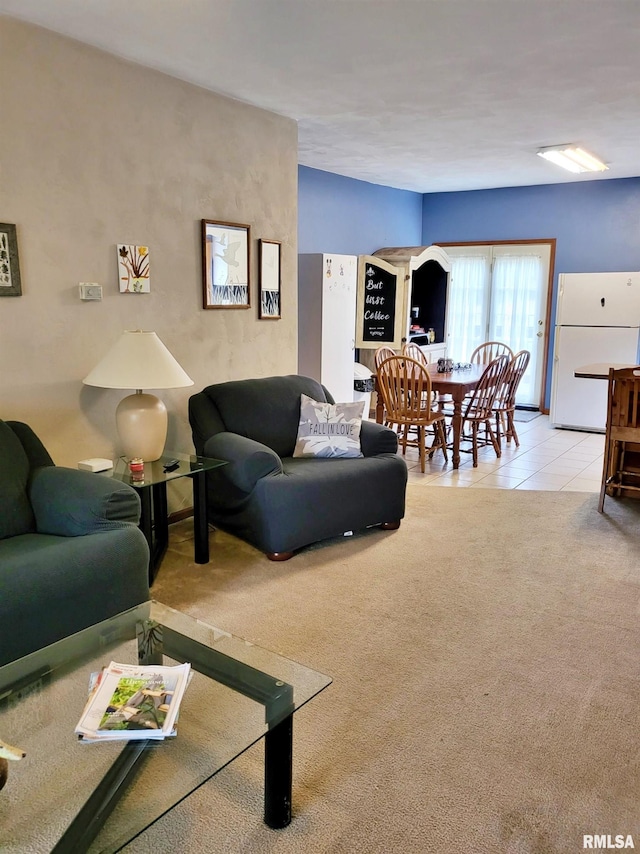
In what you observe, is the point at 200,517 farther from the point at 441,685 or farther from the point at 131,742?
the point at 131,742

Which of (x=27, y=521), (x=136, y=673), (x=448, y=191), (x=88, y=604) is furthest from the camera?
(x=448, y=191)

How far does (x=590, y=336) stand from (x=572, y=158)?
183 centimetres

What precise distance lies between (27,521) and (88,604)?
503mm

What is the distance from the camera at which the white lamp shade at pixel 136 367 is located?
3.09 meters

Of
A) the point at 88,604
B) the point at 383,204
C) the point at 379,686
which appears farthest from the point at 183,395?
the point at 383,204

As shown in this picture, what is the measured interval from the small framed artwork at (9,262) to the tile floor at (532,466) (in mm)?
3122

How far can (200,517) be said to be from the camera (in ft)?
11.2

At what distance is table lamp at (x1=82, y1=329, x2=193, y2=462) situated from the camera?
122 inches

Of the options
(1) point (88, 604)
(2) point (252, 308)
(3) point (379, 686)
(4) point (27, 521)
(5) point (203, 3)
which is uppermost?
→ (5) point (203, 3)

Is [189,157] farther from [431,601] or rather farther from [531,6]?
[431,601]

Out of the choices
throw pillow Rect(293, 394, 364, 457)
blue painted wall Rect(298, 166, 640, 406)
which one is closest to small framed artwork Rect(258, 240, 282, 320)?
throw pillow Rect(293, 394, 364, 457)

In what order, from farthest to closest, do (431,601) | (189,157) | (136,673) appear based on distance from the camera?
(189,157) < (431,601) < (136,673)

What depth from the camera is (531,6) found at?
274cm

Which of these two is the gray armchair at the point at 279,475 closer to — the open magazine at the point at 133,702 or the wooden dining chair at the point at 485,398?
the open magazine at the point at 133,702
